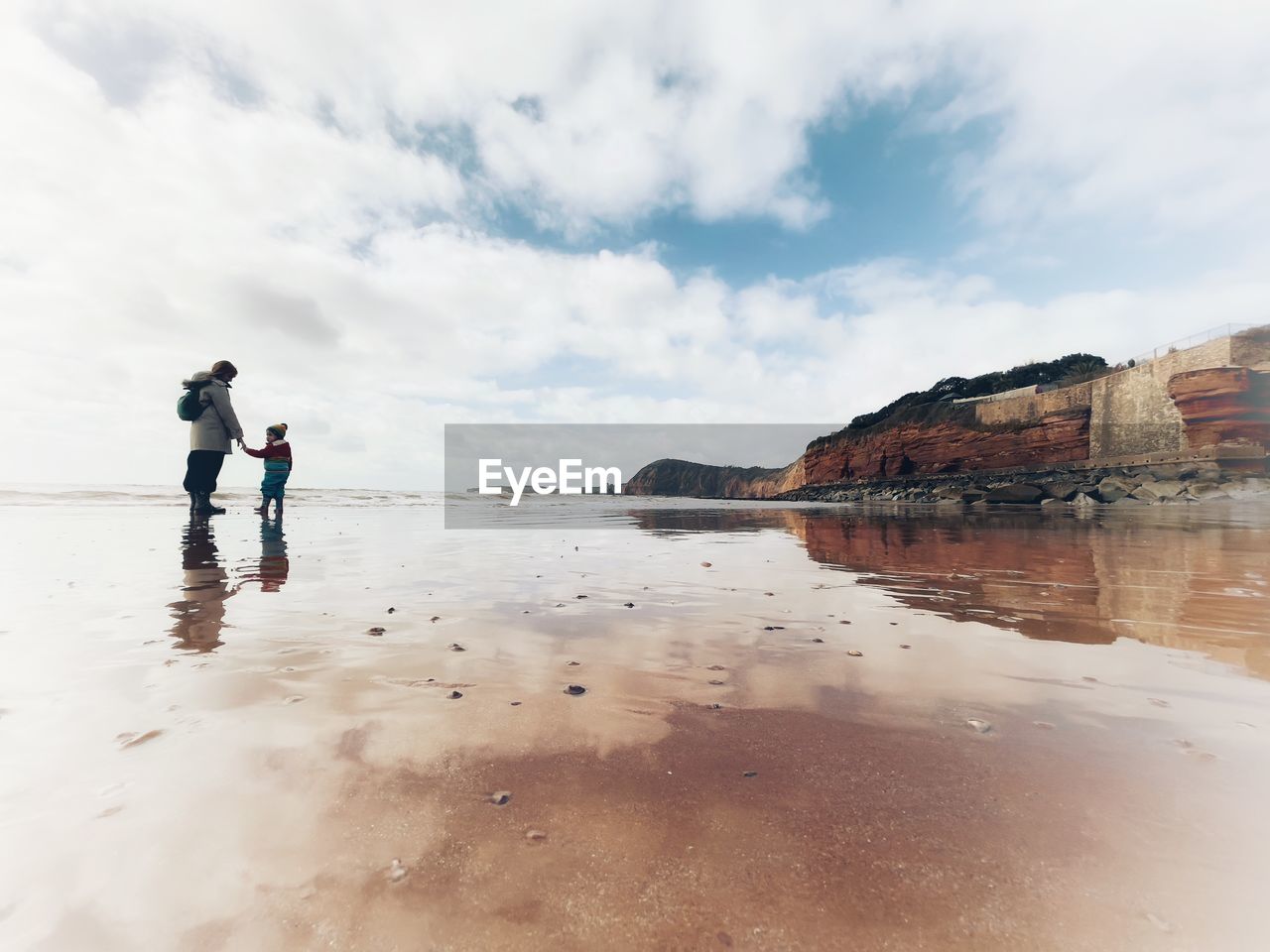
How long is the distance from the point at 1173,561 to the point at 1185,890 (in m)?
7.37

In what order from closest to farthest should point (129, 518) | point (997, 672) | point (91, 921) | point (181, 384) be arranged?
point (91, 921) < point (997, 672) < point (181, 384) < point (129, 518)

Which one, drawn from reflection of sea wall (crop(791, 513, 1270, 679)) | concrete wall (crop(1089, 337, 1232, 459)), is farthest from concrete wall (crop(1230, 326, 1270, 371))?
reflection of sea wall (crop(791, 513, 1270, 679))

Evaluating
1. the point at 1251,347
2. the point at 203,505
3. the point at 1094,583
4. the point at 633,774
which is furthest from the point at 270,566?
the point at 1251,347

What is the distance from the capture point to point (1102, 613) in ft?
12.5

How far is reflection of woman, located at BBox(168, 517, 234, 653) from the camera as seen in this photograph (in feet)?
10.4

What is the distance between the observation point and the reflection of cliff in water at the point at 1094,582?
11.0ft

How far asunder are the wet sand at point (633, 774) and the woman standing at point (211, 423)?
7.19m

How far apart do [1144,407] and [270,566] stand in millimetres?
39430

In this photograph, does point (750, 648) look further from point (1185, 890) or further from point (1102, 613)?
point (1102, 613)

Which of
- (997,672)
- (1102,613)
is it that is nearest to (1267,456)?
(1102,613)

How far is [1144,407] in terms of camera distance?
27.8 meters

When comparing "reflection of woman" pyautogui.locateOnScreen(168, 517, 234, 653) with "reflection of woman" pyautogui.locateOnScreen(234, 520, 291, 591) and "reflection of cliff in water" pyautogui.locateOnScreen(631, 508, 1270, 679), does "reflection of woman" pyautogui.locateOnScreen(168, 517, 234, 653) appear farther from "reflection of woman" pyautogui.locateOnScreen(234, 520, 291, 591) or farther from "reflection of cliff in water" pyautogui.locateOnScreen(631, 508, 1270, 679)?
"reflection of cliff in water" pyautogui.locateOnScreen(631, 508, 1270, 679)

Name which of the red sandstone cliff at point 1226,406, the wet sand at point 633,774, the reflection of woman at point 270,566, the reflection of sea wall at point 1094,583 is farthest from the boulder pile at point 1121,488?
the reflection of woman at point 270,566

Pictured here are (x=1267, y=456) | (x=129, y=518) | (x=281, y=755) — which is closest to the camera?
(x=281, y=755)
